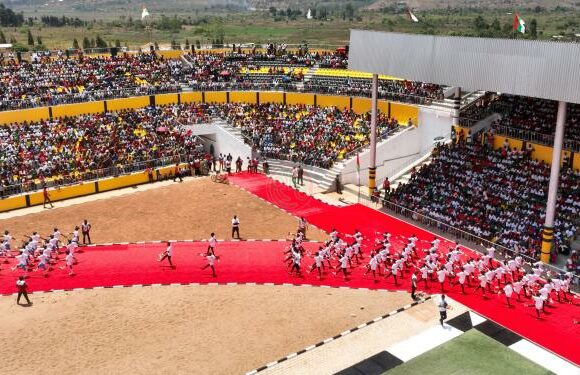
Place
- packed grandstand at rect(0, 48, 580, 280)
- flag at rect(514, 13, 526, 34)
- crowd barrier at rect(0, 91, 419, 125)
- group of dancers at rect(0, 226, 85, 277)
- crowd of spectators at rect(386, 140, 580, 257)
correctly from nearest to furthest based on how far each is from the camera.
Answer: group of dancers at rect(0, 226, 85, 277), crowd of spectators at rect(386, 140, 580, 257), flag at rect(514, 13, 526, 34), packed grandstand at rect(0, 48, 580, 280), crowd barrier at rect(0, 91, 419, 125)

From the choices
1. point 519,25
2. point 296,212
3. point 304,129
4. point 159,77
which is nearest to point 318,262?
point 296,212

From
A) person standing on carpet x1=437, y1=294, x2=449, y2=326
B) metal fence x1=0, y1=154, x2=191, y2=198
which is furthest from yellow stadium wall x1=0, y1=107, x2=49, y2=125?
person standing on carpet x1=437, y1=294, x2=449, y2=326

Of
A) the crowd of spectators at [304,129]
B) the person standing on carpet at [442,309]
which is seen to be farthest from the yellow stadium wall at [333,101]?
the person standing on carpet at [442,309]

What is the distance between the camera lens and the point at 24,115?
42.9 metres

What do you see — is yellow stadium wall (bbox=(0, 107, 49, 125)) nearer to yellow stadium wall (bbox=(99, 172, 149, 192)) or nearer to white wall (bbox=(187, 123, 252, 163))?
yellow stadium wall (bbox=(99, 172, 149, 192))

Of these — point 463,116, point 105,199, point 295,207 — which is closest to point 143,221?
point 105,199

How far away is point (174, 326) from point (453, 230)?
1585 centimetres

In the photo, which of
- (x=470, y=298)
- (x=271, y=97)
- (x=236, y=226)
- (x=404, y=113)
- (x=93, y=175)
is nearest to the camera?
(x=470, y=298)

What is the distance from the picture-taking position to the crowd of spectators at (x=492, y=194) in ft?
90.7

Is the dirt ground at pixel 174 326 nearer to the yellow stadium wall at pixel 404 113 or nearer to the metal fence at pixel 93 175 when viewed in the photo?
the metal fence at pixel 93 175

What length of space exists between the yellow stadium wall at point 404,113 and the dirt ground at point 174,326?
832 inches

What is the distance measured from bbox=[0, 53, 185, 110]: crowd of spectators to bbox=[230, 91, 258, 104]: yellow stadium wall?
481 cm

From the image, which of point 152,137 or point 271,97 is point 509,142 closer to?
point 271,97

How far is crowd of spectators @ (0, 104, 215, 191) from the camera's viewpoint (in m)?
38.2
